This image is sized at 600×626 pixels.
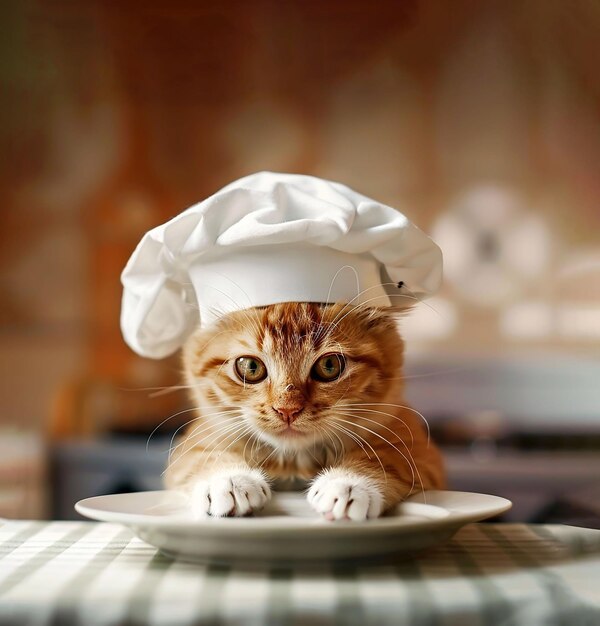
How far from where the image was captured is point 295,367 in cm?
84

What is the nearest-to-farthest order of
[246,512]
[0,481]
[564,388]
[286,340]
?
[246,512]
[286,340]
[0,481]
[564,388]

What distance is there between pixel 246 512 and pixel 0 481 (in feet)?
6.40

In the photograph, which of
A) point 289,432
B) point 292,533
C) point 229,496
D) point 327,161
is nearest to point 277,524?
point 292,533

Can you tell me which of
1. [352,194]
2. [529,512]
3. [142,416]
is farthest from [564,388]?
[352,194]

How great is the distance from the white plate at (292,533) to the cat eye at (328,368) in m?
0.18

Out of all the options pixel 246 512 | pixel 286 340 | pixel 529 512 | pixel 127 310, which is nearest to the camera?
pixel 246 512

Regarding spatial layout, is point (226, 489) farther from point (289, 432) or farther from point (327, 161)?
point (327, 161)

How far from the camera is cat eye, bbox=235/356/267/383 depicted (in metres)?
0.88

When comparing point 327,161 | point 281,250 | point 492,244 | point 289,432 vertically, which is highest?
point 327,161

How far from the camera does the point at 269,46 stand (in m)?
3.05

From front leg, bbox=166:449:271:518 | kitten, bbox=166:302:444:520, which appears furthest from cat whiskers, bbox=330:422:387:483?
front leg, bbox=166:449:271:518

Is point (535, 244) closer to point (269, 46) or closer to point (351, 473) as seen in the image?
point (269, 46)

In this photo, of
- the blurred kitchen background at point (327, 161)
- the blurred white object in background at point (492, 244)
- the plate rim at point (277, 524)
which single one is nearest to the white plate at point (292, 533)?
the plate rim at point (277, 524)

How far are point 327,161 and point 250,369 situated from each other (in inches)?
89.2
